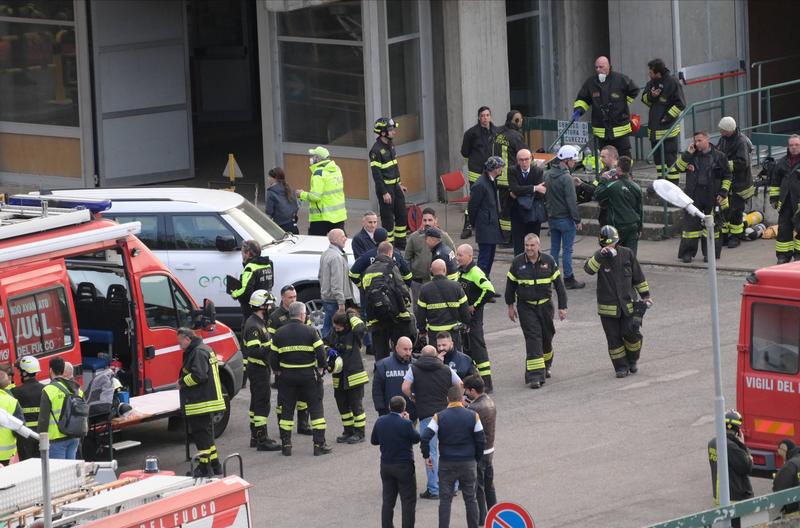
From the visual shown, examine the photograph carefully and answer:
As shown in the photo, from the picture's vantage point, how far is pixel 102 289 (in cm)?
1719

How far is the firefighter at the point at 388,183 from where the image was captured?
23531mm

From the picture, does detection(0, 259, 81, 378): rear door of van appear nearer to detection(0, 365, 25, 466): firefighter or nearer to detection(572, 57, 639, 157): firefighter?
detection(0, 365, 25, 466): firefighter

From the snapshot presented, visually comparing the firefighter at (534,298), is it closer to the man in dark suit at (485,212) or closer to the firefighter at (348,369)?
the firefighter at (348,369)

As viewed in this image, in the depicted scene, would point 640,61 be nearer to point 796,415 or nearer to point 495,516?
point 796,415

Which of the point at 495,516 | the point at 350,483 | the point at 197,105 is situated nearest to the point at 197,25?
the point at 197,105

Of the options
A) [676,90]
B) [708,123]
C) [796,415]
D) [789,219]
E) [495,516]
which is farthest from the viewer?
[708,123]

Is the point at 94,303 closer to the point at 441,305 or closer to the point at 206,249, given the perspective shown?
the point at 206,249

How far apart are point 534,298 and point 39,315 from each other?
535 cm

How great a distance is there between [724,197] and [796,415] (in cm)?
909

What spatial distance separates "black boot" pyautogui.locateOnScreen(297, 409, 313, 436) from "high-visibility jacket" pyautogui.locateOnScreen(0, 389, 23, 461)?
11.6ft

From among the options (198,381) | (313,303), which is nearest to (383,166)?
(313,303)

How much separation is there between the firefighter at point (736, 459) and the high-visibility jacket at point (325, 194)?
9608 mm

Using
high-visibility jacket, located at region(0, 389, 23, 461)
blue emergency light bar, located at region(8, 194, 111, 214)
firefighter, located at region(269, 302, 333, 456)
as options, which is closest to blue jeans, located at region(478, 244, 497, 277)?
firefighter, located at region(269, 302, 333, 456)

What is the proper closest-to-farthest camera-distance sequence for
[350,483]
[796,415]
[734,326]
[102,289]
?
[796,415] → [350,483] → [102,289] → [734,326]
